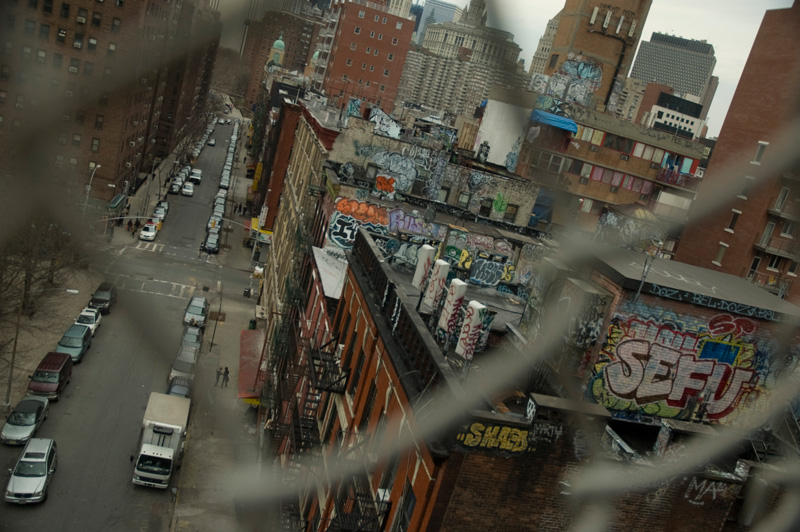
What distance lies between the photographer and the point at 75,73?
1622mm

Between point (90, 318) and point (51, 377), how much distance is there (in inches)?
176

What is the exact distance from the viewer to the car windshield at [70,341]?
18391mm

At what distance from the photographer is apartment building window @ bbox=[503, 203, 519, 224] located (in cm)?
1891

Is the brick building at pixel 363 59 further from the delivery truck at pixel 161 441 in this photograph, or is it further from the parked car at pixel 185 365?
the delivery truck at pixel 161 441

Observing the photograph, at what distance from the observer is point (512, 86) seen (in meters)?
1.48

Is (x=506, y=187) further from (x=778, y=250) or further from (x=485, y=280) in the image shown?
(x=485, y=280)

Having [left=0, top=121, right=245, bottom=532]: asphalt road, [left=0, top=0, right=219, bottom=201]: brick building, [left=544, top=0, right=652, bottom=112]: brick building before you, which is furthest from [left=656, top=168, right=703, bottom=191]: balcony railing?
[left=0, top=0, right=219, bottom=201]: brick building

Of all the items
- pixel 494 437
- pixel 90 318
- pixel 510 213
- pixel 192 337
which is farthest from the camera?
pixel 192 337

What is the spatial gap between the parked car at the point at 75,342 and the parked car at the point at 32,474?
5.08 metres

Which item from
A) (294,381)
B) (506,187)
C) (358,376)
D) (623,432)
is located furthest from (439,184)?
(623,432)

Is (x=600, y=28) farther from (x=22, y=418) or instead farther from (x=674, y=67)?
(x=674, y=67)

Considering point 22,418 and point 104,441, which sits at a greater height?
point 22,418

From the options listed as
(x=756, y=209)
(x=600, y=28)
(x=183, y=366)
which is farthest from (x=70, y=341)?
(x=600, y=28)

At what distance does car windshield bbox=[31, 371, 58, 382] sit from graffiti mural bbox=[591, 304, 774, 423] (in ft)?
46.6
